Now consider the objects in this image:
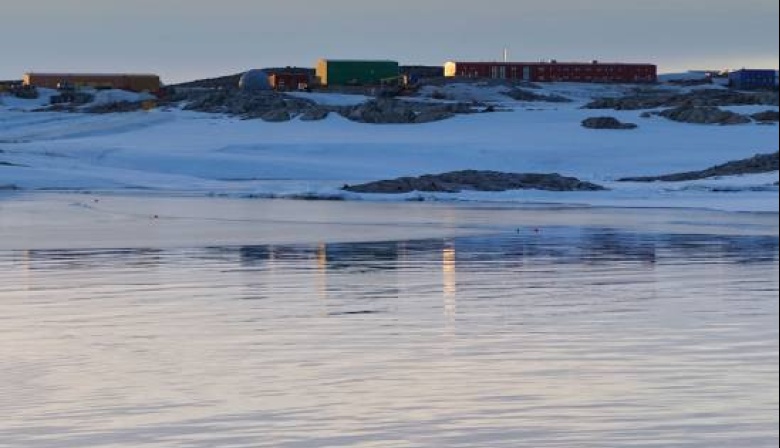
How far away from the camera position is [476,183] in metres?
45.3

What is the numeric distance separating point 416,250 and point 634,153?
3270 centimetres

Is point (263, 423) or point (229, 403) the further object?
point (229, 403)

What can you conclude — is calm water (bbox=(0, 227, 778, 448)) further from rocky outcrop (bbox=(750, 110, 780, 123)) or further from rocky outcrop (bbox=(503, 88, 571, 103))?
rocky outcrop (bbox=(503, 88, 571, 103))

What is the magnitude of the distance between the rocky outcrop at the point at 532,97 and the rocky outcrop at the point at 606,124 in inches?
1242

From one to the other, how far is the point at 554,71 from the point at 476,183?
85.5 metres

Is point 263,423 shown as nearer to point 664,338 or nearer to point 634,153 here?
point 664,338

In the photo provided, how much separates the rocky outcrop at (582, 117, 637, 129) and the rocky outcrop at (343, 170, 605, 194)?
1679 cm

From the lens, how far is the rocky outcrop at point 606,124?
206 feet

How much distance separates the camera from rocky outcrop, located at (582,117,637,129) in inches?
2477

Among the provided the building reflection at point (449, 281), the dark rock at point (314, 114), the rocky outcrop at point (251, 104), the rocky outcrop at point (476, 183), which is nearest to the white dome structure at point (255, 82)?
the rocky outcrop at point (251, 104)

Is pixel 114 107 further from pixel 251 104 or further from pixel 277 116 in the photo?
pixel 277 116

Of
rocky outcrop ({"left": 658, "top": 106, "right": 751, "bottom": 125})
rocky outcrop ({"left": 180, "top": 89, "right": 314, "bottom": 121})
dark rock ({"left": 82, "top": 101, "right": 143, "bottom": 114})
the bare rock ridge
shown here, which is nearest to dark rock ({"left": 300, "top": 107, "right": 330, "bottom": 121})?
the bare rock ridge

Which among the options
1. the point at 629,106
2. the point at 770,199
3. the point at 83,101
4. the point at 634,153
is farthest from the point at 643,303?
the point at 83,101

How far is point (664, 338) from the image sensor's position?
13.6 meters
